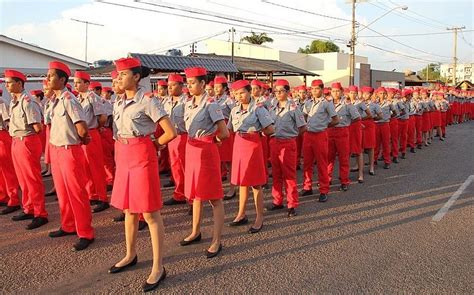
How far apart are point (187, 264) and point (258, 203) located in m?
1.37

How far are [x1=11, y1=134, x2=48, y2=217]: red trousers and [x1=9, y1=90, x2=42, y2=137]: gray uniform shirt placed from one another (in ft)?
0.31

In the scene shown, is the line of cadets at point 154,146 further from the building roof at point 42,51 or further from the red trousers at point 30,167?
the building roof at point 42,51

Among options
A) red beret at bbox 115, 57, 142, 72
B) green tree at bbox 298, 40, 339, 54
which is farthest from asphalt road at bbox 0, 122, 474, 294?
green tree at bbox 298, 40, 339, 54

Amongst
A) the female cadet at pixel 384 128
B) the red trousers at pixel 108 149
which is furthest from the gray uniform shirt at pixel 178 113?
the female cadet at pixel 384 128

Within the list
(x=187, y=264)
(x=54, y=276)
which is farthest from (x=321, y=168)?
(x=54, y=276)

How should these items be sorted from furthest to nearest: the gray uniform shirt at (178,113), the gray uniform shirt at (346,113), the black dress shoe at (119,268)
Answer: the gray uniform shirt at (346,113), the gray uniform shirt at (178,113), the black dress shoe at (119,268)

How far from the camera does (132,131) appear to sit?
3.71m

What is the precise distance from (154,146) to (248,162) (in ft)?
5.07

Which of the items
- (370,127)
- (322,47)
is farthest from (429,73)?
(370,127)

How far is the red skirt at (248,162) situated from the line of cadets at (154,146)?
0.04 feet

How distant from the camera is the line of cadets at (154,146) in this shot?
148 inches

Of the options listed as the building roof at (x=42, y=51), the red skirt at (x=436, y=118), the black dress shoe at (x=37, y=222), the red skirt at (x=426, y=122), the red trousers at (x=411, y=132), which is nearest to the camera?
the black dress shoe at (x=37, y=222)

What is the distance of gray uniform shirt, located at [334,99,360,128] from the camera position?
25.0ft

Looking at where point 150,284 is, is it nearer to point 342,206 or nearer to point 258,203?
point 258,203
